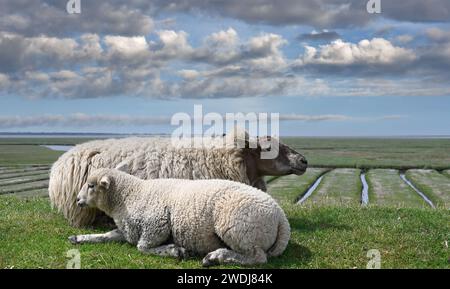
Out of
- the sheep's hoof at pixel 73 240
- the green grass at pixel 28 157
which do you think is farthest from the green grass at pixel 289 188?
the green grass at pixel 28 157

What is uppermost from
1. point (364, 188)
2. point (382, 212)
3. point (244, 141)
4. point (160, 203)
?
point (244, 141)

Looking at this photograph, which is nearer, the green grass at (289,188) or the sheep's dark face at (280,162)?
the sheep's dark face at (280,162)

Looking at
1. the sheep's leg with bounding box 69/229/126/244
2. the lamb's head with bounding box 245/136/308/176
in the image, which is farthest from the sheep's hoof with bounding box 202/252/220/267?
the lamb's head with bounding box 245/136/308/176

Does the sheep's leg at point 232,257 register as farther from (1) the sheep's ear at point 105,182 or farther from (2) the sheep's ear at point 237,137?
(2) the sheep's ear at point 237,137

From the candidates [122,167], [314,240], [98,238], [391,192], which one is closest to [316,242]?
[314,240]

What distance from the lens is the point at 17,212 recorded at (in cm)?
1347

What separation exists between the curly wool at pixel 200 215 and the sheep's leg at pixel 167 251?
0.41 feet

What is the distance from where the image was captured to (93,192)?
987cm

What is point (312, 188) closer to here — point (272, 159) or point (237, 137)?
point (272, 159)

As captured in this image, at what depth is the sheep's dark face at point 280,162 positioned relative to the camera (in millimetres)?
12062

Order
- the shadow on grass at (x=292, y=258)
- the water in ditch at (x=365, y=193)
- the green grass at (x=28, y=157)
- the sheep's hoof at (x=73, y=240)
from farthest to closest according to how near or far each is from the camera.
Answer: the green grass at (x=28, y=157)
the water in ditch at (x=365, y=193)
the sheep's hoof at (x=73, y=240)
the shadow on grass at (x=292, y=258)
